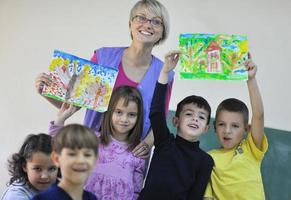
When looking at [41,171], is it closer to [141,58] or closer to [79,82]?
[79,82]

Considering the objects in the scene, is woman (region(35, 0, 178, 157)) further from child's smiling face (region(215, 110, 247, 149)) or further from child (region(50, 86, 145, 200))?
child's smiling face (region(215, 110, 247, 149))

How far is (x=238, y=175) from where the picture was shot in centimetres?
186

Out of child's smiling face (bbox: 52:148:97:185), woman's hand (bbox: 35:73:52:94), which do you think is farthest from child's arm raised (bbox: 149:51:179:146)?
child's smiling face (bbox: 52:148:97:185)

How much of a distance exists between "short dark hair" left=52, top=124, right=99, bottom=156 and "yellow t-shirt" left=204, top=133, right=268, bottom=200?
2.47 ft

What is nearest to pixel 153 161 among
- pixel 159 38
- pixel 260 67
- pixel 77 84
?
pixel 77 84

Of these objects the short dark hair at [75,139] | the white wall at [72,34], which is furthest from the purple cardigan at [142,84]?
the white wall at [72,34]

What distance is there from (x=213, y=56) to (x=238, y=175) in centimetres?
53

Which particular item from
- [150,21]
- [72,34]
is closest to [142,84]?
[150,21]

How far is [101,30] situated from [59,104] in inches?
59.9

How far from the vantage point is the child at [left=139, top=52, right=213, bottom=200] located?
5.80 feet

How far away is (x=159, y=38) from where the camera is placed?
206 cm

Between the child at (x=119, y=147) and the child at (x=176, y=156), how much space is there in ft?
0.29

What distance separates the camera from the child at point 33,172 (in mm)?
1720

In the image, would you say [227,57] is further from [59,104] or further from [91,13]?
[91,13]
